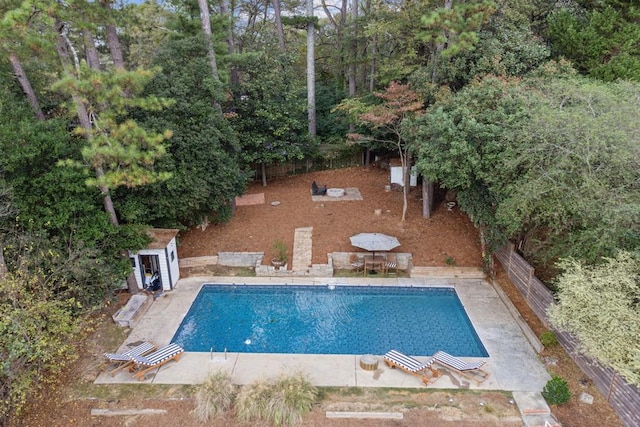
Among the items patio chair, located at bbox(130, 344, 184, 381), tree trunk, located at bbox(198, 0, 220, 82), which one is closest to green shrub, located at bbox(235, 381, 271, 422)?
patio chair, located at bbox(130, 344, 184, 381)

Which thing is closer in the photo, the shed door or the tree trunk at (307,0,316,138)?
the shed door

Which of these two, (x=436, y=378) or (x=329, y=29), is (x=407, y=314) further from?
(x=329, y=29)

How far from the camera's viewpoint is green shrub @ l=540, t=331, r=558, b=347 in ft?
35.0

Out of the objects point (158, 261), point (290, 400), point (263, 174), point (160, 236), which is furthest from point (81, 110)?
point (263, 174)

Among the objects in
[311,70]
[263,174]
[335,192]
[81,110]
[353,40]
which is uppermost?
[353,40]

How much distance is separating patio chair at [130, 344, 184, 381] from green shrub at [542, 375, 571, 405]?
8.95 metres

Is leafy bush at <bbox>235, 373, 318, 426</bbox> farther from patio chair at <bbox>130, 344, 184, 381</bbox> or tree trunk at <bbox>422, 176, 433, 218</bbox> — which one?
tree trunk at <bbox>422, 176, 433, 218</bbox>

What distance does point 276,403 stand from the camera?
8.55 metres

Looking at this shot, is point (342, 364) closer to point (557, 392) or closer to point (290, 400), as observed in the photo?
point (290, 400)

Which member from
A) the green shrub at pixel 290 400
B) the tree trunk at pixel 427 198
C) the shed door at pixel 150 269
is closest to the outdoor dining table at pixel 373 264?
the tree trunk at pixel 427 198

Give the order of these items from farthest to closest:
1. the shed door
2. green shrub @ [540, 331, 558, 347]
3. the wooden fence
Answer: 1. the shed door
2. green shrub @ [540, 331, 558, 347]
3. the wooden fence

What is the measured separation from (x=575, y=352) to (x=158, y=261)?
1218 cm

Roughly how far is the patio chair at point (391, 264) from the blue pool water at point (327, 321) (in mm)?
1047

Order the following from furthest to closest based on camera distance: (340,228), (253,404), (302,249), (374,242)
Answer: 1. (340,228)
2. (302,249)
3. (374,242)
4. (253,404)
